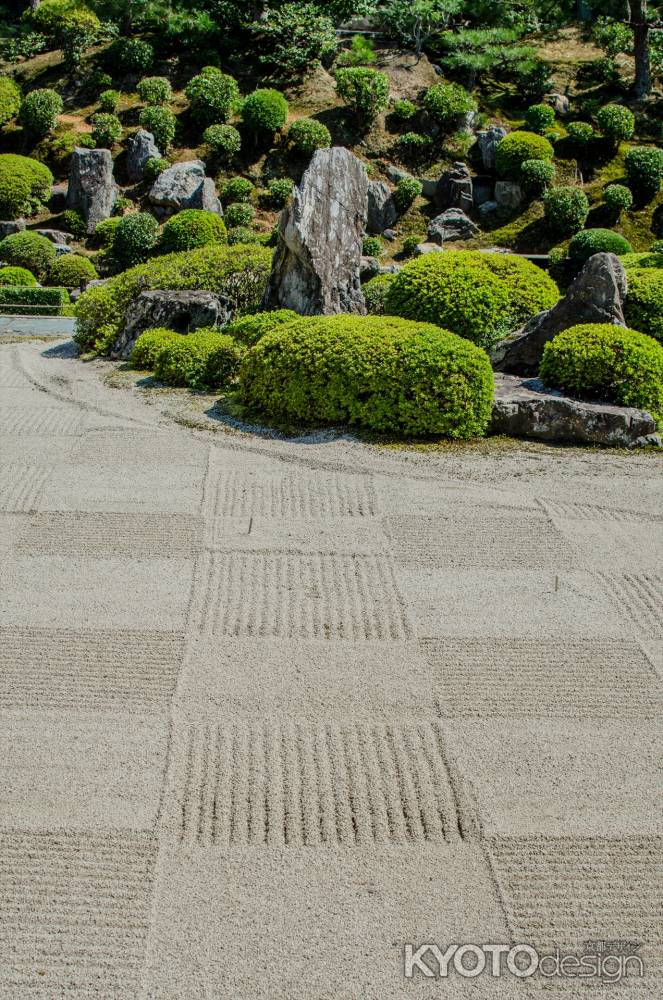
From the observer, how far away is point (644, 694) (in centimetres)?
563

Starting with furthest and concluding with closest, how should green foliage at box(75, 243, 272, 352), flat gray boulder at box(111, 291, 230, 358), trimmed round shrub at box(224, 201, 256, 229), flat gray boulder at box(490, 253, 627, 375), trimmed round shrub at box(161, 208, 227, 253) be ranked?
trimmed round shrub at box(224, 201, 256, 229), trimmed round shrub at box(161, 208, 227, 253), green foliage at box(75, 243, 272, 352), flat gray boulder at box(111, 291, 230, 358), flat gray boulder at box(490, 253, 627, 375)

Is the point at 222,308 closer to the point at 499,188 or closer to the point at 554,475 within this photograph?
the point at 554,475

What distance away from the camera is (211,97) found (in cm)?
3117

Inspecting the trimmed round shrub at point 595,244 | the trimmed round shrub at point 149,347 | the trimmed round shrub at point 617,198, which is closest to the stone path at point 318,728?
the trimmed round shrub at point 149,347

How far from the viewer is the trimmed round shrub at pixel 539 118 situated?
1226 inches

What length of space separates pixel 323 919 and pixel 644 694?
8.95 feet

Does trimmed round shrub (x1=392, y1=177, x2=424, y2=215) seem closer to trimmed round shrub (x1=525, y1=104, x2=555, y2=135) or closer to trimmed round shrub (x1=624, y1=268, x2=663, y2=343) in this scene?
trimmed round shrub (x1=525, y1=104, x2=555, y2=135)

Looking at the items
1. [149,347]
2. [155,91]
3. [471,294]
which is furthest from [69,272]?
[471,294]

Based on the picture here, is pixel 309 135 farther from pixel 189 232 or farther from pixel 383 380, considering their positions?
pixel 383 380

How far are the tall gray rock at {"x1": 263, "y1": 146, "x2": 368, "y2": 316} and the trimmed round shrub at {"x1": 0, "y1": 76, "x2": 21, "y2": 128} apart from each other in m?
22.4

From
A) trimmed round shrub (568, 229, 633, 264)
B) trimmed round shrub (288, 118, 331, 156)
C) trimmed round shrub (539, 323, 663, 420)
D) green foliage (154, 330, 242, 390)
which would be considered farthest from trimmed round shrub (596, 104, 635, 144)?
green foliage (154, 330, 242, 390)

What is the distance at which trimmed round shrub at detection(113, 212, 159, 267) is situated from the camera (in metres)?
24.3

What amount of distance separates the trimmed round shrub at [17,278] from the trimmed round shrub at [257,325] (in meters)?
11.1

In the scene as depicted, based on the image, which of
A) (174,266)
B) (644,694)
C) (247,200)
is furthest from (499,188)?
(644,694)
